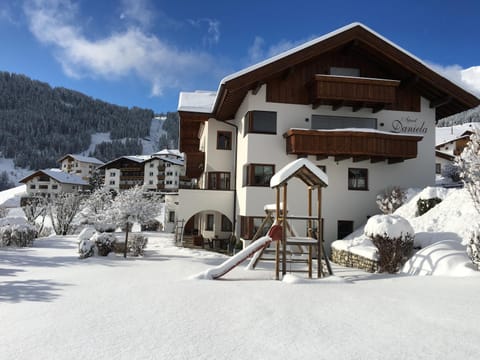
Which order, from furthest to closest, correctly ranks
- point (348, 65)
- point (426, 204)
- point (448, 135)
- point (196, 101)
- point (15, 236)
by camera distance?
point (448, 135) → point (196, 101) → point (348, 65) → point (15, 236) → point (426, 204)

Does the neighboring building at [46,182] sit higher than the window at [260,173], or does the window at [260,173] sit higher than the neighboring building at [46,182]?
the neighboring building at [46,182]

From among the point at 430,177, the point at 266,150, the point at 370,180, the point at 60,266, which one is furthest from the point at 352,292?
the point at 430,177

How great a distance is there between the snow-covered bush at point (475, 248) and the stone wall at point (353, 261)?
281cm

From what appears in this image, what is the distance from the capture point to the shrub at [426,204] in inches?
603

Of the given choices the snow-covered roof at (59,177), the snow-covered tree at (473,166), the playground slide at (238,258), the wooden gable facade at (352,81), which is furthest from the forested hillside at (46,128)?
the snow-covered tree at (473,166)

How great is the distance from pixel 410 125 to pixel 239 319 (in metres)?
17.5

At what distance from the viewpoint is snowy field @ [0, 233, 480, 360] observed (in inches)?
168

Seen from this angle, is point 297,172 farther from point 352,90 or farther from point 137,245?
point 352,90

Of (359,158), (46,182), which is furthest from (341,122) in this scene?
(46,182)

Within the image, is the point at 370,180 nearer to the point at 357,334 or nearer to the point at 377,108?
the point at 377,108

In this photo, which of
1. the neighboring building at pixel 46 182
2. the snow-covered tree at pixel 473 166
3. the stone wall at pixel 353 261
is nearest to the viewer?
the snow-covered tree at pixel 473 166

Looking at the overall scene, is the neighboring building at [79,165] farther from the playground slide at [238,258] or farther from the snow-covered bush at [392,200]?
the playground slide at [238,258]

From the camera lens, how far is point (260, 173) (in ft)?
60.5

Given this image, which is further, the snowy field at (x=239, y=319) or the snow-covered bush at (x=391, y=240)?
the snow-covered bush at (x=391, y=240)
